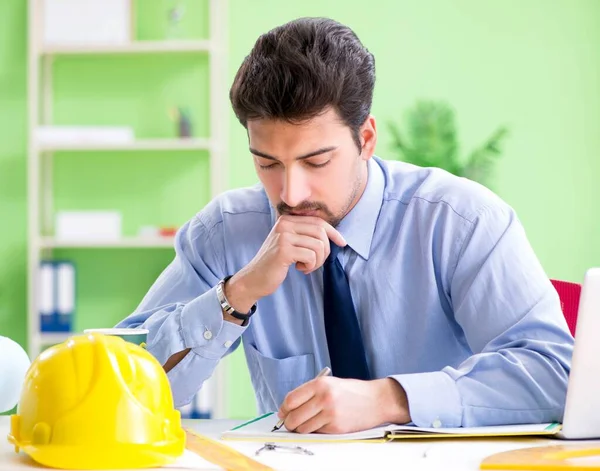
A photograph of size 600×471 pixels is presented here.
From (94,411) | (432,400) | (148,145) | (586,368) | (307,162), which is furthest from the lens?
(148,145)

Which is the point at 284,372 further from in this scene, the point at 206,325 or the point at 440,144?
the point at 440,144

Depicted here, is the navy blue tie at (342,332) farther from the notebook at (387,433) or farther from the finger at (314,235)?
the notebook at (387,433)

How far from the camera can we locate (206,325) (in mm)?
1667

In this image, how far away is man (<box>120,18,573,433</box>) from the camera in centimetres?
147

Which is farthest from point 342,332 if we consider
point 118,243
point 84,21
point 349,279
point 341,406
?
point 84,21

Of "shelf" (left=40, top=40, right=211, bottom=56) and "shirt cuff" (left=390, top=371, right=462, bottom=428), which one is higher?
"shelf" (left=40, top=40, right=211, bottom=56)

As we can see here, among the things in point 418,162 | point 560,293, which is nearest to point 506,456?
point 560,293

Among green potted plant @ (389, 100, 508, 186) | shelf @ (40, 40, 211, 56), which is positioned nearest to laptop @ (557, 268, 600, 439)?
green potted plant @ (389, 100, 508, 186)

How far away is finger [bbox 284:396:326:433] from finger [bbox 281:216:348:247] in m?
0.41

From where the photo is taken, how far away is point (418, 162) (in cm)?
418

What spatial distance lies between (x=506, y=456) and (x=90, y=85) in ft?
11.7

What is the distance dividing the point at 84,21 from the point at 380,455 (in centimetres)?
345

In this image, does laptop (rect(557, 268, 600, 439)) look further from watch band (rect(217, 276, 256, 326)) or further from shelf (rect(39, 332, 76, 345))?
shelf (rect(39, 332, 76, 345))

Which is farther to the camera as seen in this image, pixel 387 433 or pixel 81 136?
pixel 81 136
